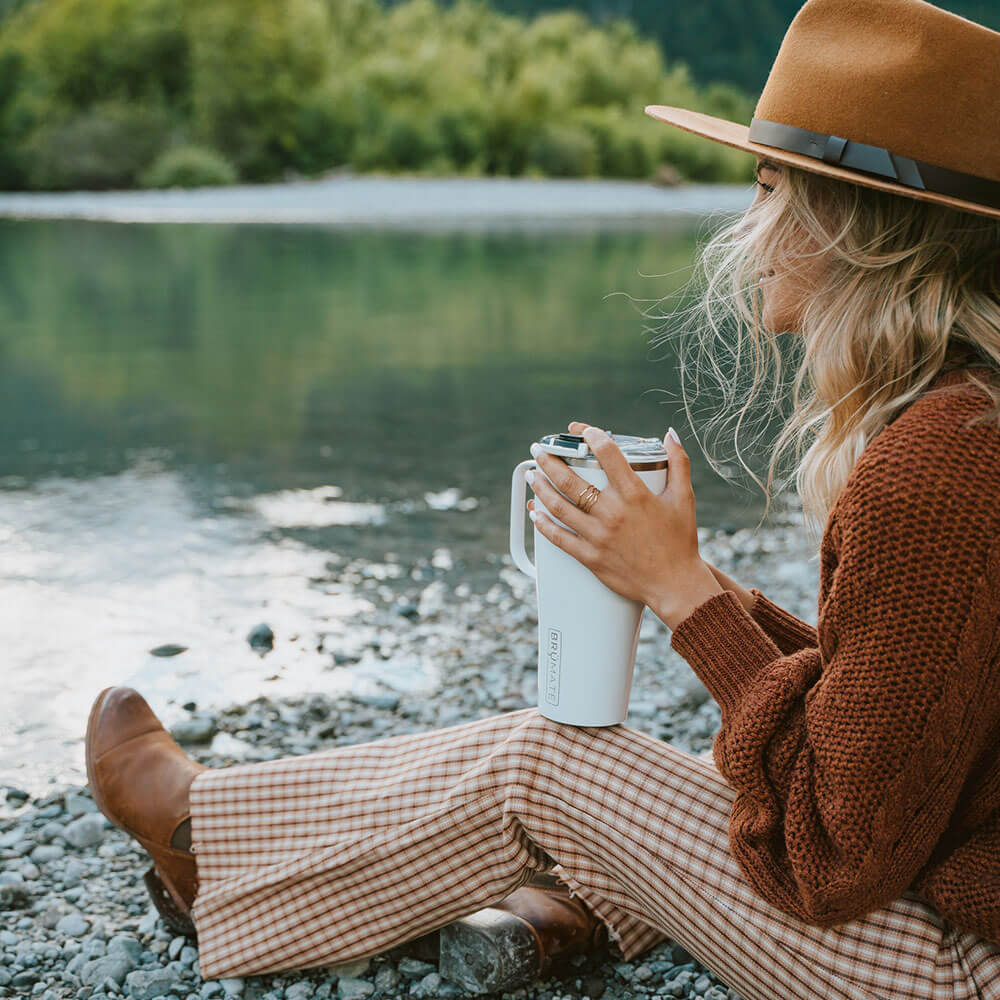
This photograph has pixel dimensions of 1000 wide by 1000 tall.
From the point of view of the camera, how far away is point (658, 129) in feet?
172

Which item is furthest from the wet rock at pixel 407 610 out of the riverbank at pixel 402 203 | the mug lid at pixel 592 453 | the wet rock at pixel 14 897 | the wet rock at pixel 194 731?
the riverbank at pixel 402 203

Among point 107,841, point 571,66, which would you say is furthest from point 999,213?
point 571,66

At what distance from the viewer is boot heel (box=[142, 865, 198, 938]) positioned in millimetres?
2193

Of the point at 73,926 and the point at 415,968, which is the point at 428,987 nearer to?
the point at 415,968

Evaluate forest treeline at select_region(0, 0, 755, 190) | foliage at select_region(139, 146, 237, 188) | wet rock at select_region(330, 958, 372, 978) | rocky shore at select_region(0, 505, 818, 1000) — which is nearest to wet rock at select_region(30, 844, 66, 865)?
rocky shore at select_region(0, 505, 818, 1000)

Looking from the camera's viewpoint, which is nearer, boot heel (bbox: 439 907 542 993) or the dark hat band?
the dark hat band

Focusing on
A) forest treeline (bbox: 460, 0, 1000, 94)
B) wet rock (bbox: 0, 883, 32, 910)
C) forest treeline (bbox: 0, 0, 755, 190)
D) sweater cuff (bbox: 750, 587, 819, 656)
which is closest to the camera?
sweater cuff (bbox: 750, 587, 819, 656)

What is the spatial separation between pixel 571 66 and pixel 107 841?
208 feet

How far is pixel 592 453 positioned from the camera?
1.57m

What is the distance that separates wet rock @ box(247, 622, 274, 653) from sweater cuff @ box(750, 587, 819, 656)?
6.88ft

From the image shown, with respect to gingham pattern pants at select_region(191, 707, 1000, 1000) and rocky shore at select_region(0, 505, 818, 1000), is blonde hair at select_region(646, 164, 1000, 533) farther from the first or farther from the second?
rocky shore at select_region(0, 505, 818, 1000)

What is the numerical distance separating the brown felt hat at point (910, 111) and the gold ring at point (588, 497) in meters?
0.45

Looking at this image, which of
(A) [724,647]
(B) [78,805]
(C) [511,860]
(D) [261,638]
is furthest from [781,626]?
(D) [261,638]

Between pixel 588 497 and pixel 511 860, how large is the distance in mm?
577
